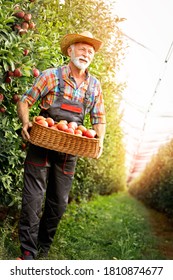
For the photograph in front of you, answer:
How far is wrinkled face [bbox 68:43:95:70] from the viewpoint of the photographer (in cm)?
390

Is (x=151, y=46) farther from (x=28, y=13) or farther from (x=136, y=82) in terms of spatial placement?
(x=28, y=13)

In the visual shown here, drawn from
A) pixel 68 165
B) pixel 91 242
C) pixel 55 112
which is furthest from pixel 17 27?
pixel 91 242

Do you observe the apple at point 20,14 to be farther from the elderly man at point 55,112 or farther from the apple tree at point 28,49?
the elderly man at point 55,112

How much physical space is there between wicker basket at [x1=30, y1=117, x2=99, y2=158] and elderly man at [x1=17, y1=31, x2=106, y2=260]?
0.55 feet

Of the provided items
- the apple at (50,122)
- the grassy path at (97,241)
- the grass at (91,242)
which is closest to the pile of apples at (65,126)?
the apple at (50,122)

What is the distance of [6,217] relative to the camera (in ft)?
17.8

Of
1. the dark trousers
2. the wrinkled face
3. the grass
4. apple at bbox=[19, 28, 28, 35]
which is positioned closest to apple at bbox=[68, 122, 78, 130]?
the dark trousers

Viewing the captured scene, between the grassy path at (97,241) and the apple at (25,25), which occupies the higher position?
the apple at (25,25)

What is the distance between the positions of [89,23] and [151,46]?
3012 millimetres

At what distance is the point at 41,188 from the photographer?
3.92m

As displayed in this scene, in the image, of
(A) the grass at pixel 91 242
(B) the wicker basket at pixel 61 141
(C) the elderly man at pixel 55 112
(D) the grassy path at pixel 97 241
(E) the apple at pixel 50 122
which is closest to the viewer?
(B) the wicker basket at pixel 61 141

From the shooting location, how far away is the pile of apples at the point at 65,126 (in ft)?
12.1

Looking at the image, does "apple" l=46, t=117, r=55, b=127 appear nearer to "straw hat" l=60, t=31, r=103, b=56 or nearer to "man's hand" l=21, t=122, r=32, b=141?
"man's hand" l=21, t=122, r=32, b=141

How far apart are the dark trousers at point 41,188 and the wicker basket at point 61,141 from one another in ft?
0.89
